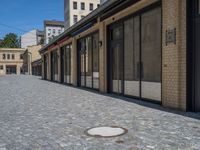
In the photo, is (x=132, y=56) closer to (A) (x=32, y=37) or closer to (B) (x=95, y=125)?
(B) (x=95, y=125)

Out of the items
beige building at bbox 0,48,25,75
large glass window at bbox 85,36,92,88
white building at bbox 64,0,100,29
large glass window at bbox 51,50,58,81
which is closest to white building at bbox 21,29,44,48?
beige building at bbox 0,48,25,75

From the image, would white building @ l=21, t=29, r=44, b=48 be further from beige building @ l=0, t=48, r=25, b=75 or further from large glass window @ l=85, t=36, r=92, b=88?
large glass window @ l=85, t=36, r=92, b=88

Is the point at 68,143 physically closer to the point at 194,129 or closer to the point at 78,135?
the point at 78,135

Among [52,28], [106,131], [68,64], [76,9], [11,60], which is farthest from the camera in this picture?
[11,60]

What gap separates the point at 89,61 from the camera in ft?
56.1

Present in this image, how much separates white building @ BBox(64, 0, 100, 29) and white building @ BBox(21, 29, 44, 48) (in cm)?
3202

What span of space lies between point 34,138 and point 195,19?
17.8 ft

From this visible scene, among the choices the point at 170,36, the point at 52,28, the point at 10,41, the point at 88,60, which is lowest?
the point at 88,60

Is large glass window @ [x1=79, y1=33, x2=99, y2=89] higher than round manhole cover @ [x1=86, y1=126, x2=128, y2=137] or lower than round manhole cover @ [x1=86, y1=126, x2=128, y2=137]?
higher

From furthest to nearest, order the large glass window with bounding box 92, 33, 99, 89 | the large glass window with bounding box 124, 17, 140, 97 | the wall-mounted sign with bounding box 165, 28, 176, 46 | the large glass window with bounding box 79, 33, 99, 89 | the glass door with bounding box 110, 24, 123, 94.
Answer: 1. the large glass window with bounding box 79, 33, 99, 89
2. the large glass window with bounding box 92, 33, 99, 89
3. the glass door with bounding box 110, 24, 123, 94
4. the large glass window with bounding box 124, 17, 140, 97
5. the wall-mounted sign with bounding box 165, 28, 176, 46

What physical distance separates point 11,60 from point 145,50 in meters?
79.3

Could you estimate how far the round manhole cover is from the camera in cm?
547

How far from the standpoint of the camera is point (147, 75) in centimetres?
1027

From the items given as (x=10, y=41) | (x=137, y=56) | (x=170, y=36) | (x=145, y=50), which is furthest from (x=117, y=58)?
(x=10, y=41)
